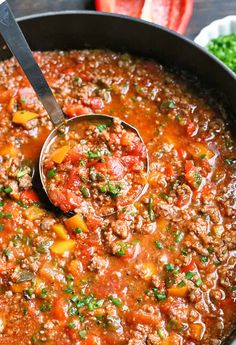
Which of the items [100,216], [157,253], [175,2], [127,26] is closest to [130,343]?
[157,253]

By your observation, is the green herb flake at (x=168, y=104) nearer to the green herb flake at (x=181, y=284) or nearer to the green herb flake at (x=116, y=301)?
the green herb flake at (x=181, y=284)

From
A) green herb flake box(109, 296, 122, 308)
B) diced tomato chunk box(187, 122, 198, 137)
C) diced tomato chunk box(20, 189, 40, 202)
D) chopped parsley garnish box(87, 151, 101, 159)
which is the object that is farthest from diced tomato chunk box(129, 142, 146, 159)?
green herb flake box(109, 296, 122, 308)

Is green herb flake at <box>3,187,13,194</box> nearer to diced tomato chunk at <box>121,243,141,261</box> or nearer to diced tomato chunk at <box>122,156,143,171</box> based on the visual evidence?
diced tomato chunk at <box>122,156,143,171</box>

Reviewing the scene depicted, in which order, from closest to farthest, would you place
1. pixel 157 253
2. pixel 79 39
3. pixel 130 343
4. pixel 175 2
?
1. pixel 130 343
2. pixel 157 253
3. pixel 79 39
4. pixel 175 2

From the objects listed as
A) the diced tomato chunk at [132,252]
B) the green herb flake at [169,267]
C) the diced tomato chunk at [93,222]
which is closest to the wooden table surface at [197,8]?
the diced tomato chunk at [93,222]

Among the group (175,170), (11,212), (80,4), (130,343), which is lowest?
(130,343)

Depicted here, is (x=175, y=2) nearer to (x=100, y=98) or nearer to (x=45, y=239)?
(x=100, y=98)
